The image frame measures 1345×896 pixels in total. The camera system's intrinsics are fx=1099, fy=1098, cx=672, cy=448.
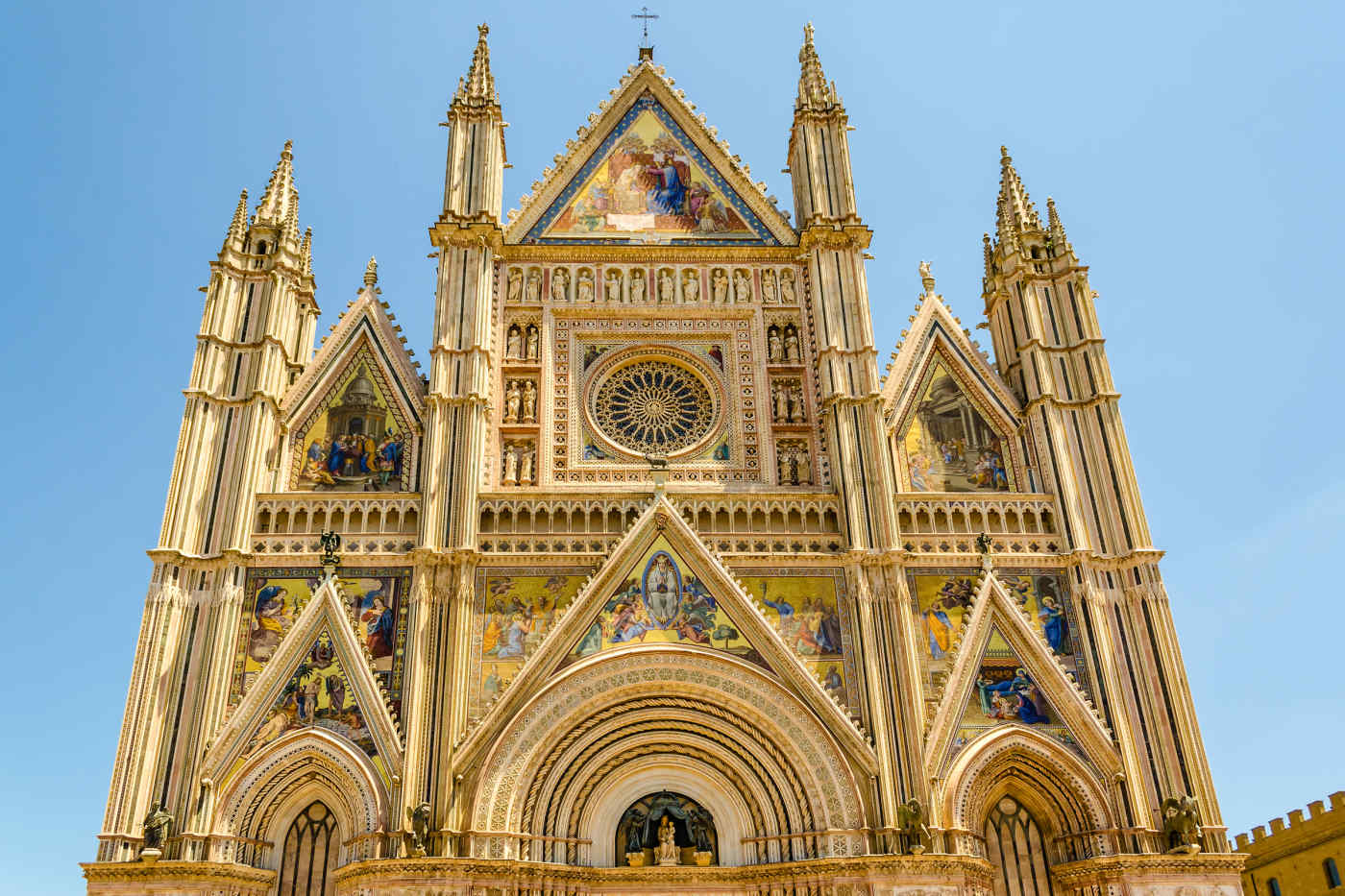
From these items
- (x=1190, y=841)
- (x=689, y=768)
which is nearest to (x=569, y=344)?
(x=689, y=768)

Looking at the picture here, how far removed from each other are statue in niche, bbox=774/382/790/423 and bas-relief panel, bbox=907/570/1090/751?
4238 millimetres

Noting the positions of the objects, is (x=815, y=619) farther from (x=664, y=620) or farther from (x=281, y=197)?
(x=281, y=197)

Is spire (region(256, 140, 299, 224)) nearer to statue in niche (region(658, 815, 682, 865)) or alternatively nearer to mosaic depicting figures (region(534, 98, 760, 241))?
mosaic depicting figures (region(534, 98, 760, 241))

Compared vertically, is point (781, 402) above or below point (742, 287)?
below

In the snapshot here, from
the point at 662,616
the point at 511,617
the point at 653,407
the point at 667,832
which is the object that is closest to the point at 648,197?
the point at 653,407

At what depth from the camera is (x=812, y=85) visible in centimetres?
2620

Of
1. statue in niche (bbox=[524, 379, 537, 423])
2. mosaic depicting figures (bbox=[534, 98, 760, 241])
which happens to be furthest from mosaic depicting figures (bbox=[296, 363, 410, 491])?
mosaic depicting figures (bbox=[534, 98, 760, 241])

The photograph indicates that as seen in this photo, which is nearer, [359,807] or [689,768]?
[359,807]

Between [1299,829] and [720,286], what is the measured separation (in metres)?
19.2

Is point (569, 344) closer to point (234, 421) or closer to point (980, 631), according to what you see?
point (234, 421)

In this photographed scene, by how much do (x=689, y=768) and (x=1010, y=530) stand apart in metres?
7.69

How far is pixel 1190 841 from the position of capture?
18219mm

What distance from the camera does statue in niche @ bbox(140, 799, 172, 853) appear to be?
57.4 ft

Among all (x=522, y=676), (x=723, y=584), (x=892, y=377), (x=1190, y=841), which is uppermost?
(x=892, y=377)
